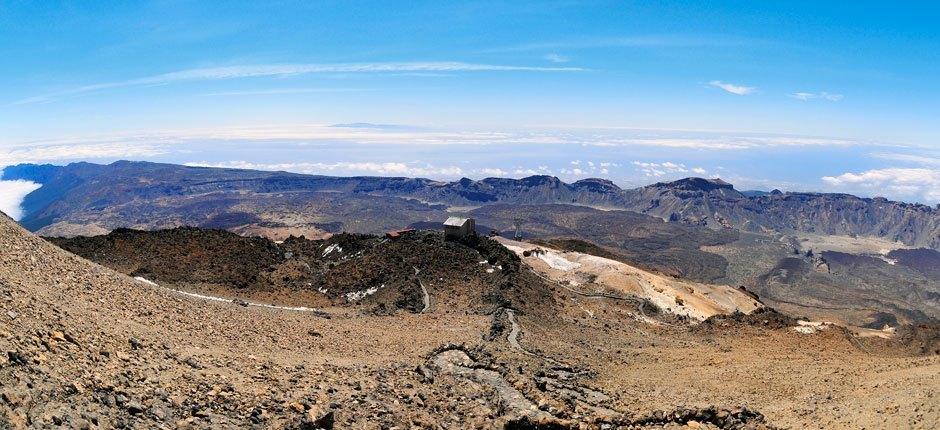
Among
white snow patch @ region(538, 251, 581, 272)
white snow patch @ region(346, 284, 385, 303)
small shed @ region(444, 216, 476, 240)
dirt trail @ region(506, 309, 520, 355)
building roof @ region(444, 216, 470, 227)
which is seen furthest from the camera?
white snow patch @ region(538, 251, 581, 272)

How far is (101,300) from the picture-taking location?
18.4 meters

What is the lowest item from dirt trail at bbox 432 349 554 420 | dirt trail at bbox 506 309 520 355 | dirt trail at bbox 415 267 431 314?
dirt trail at bbox 415 267 431 314

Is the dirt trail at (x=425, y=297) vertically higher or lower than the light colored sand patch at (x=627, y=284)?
higher

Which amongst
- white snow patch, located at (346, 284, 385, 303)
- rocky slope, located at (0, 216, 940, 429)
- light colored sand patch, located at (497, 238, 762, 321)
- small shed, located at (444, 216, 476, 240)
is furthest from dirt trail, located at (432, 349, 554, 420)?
small shed, located at (444, 216, 476, 240)

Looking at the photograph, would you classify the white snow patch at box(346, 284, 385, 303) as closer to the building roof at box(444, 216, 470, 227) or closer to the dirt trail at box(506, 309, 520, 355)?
the dirt trail at box(506, 309, 520, 355)

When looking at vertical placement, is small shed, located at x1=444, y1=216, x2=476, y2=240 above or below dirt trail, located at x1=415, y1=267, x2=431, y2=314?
above

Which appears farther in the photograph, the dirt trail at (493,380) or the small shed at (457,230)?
the small shed at (457,230)

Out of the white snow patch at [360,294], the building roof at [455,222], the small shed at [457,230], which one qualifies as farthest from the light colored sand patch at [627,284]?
the white snow patch at [360,294]

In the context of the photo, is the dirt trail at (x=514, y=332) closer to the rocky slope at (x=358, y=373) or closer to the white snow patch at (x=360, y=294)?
the rocky slope at (x=358, y=373)

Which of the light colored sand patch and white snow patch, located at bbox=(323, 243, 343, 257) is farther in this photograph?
white snow patch, located at bbox=(323, 243, 343, 257)

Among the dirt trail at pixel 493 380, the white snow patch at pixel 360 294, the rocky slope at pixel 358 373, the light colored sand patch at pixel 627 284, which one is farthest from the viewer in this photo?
the light colored sand patch at pixel 627 284

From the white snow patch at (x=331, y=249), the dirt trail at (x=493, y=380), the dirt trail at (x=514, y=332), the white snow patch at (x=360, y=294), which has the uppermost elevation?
the dirt trail at (x=493, y=380)

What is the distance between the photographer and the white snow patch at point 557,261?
57.6 metres

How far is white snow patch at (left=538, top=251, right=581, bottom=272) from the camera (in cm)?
5764
